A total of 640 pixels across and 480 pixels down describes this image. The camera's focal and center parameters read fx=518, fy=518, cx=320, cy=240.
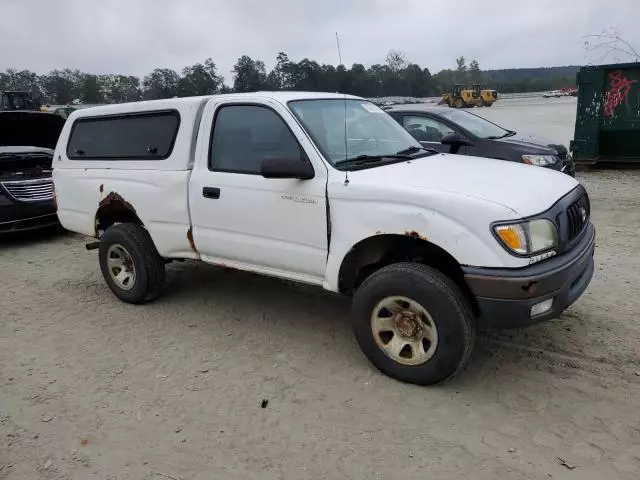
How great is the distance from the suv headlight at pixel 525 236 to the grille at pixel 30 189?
270 inches

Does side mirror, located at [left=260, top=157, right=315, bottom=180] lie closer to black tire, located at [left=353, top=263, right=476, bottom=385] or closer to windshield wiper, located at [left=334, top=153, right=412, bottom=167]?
windshield wiper, located at [left=334, top=153, right=412, bottom=167]

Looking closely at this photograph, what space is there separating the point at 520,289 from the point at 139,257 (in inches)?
128

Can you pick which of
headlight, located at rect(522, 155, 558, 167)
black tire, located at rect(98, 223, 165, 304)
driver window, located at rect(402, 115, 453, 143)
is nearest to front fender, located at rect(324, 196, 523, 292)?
black tire, located at rect(98, 223, 165, 304)

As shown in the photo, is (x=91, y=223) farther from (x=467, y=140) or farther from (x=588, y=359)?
(x=467, y=140)

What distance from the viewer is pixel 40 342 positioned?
4188mm

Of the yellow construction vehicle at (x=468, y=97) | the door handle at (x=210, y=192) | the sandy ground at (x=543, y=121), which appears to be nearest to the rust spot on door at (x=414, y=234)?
the door handle at (x=210, y=192)

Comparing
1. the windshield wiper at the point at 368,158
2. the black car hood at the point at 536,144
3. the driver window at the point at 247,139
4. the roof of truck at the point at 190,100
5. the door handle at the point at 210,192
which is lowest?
the black car hood at the point at 536,144

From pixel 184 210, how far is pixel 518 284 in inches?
104

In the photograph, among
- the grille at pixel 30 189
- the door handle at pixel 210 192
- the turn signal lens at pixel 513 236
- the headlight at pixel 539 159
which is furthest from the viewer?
the headlight at pixel 539 159

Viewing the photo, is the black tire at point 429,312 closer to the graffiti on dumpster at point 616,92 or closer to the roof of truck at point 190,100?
the roof of truck at point 190,100

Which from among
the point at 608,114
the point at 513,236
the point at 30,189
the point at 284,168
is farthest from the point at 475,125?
the point at 30,189

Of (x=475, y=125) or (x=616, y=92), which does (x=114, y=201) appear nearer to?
(x=475, y=125)

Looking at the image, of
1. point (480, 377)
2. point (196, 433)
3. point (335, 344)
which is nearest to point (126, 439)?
point (196, 433)

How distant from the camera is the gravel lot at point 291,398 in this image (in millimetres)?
2660
